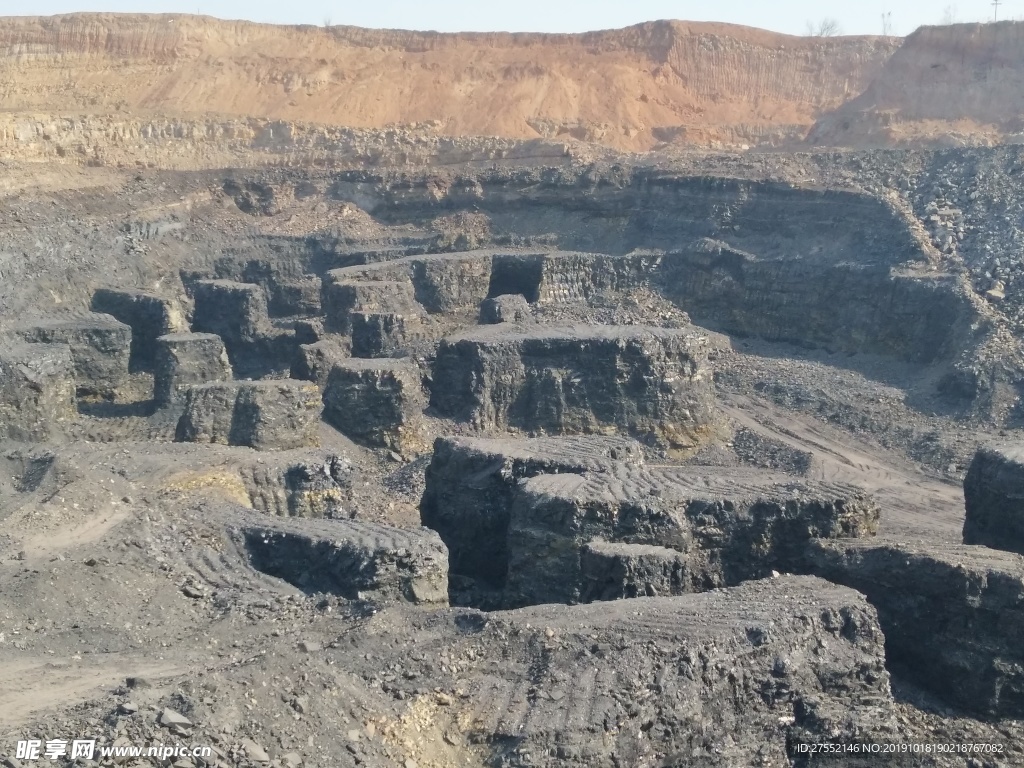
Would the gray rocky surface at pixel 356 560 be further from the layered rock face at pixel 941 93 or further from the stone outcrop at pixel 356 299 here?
the layered rock face at pixel 941 93

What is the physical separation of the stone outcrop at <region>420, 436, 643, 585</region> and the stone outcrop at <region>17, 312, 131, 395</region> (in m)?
9.32

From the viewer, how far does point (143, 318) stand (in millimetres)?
26500

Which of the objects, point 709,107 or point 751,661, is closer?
point 751,661

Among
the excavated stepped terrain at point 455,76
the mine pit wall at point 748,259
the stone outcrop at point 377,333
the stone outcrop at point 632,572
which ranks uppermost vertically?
the excavated stepped terrain at point 455,76

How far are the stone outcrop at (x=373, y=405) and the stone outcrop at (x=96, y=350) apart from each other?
5.07m

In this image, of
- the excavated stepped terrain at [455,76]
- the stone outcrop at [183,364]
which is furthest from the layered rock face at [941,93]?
the stone outcrop at [183,364]

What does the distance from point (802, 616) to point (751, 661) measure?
2.63 feet

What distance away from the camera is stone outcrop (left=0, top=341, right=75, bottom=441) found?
64.8 ft

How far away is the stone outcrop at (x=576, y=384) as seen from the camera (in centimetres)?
2270

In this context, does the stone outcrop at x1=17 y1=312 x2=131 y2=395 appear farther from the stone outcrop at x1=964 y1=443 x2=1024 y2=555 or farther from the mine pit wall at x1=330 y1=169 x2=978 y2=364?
the stone outcrop at x1=964 y1=443 x2=1024 y2=555

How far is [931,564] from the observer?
12.7 metres

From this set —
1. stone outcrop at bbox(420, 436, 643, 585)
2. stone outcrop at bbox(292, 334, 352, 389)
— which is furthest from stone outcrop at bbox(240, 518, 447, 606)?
stone outcrop at bbox(292, 334, 352, 389)

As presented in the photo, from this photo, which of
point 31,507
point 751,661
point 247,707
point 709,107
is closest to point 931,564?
point 751,661

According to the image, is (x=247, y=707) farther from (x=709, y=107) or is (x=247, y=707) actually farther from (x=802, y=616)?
(x=709, y=107)
